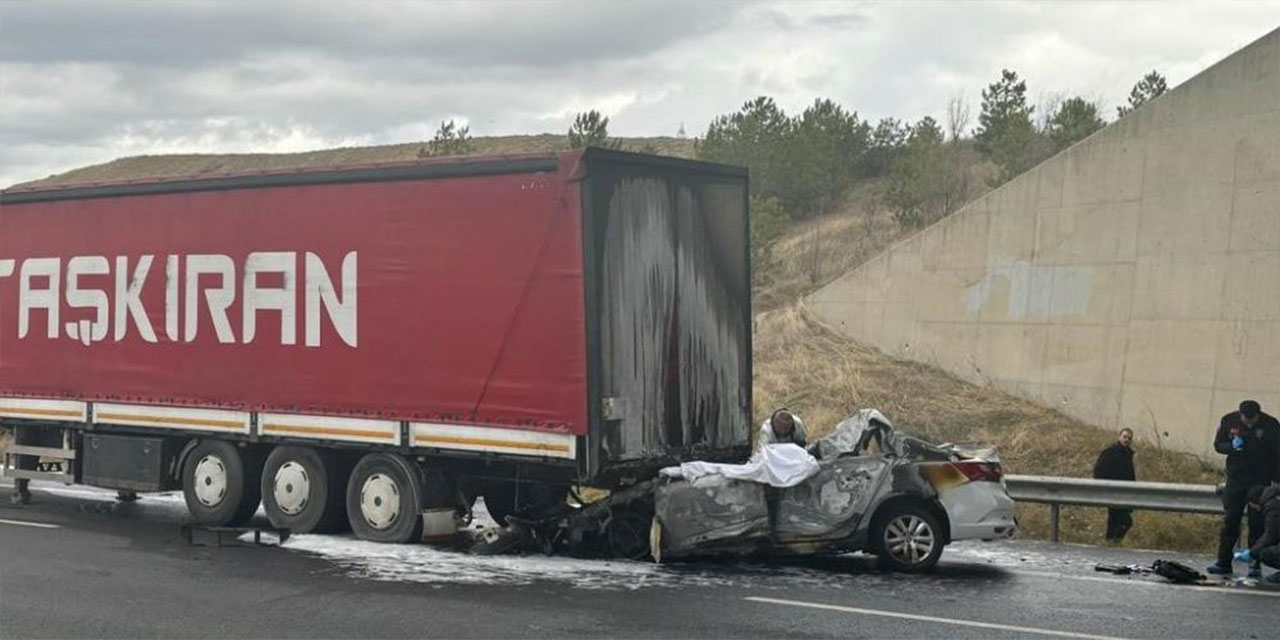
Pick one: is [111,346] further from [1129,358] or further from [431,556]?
[1129,358]

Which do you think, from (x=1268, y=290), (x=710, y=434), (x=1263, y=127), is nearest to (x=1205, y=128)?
(x=1263, y=127)

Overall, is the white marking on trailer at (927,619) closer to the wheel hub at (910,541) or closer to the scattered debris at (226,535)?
the wheel hub at (910,541)

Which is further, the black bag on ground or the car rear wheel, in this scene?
the car rear wheel

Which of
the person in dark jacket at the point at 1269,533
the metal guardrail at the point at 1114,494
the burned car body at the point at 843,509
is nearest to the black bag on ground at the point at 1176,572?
the person in dark jacket at the point at 1269,533

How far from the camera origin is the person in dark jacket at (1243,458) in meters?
10.3

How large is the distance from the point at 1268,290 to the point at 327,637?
500 inches

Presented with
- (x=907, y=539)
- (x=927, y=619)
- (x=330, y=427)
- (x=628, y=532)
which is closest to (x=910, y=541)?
(x=907, y=539)

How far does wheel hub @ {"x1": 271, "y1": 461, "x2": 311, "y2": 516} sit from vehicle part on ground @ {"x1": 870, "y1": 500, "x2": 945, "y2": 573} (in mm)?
5601

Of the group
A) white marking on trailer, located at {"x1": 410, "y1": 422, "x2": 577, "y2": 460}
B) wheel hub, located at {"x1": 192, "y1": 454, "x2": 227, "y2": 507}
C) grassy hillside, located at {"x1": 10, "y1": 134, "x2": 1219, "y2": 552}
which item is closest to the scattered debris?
wheel hub, located at {"x1": 192, "y1": 454, "x2": 227, "y2": 507}

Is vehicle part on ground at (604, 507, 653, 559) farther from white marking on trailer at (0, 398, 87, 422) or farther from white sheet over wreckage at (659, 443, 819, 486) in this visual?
white marking on trailer at (0, 398, 87, 422)

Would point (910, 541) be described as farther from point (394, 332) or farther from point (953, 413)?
point (953, 413)

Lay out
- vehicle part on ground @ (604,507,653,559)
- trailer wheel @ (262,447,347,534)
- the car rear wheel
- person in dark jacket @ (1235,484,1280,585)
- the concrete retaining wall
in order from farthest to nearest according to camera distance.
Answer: the concrete retaining wall
trailer wheel @ (262,447,347,534)
vehicle part on ground @ (604,507,653,559)
the car rear wheel
person in dark jacket @ (1235,484,1280,585)

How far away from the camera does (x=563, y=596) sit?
9180 millimetres

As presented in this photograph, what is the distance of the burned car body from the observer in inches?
404
